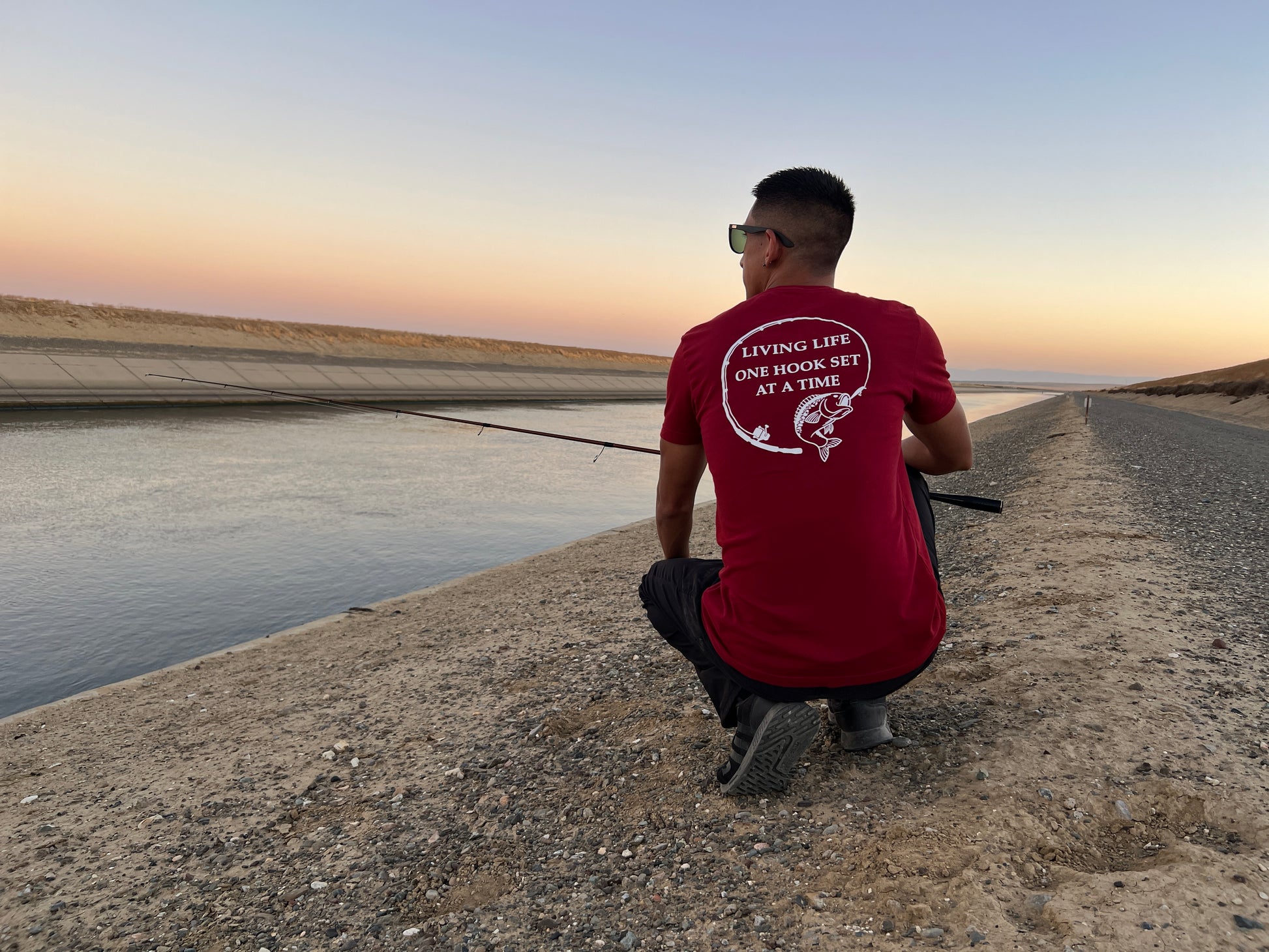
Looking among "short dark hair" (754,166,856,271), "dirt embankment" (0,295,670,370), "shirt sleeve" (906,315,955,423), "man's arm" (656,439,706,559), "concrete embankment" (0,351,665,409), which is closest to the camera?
"shirt sleeve" (906,315,955,423)

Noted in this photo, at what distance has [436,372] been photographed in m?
53.6

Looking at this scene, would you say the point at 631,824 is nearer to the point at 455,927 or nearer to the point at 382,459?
the point at 455,927

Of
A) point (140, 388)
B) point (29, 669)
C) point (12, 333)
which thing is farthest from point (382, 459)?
point (12, 333)

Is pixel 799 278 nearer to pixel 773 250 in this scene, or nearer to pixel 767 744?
pixel 773 250

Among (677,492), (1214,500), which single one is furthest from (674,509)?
(1214,500)

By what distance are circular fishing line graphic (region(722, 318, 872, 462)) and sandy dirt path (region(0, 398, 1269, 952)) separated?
1367 mm

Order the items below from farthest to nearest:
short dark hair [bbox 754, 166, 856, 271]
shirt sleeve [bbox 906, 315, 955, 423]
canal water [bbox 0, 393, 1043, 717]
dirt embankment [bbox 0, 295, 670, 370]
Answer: dirt embankment [bbox 0, 295, 670, 370] → canal water [bbox 0, 393, 1043, 717] → short dark hair [bbox 754, 166, 856, 271] → shirt sleeve [bbox 906, 315, 955, 423]

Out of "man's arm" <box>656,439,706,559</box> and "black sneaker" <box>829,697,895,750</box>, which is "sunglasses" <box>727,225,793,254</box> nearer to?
"man's arm" <box>656,439,706,559</box>

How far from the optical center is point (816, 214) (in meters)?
2.41

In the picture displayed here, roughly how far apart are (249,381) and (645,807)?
41310mm

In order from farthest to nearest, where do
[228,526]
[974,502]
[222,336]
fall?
[222,336], [228,526], [974,502]

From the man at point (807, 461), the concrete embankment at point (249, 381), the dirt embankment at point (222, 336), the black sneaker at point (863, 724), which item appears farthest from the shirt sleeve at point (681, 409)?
the dirt embankment at point (222, 336)

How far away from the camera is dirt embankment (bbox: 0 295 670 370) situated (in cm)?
4106

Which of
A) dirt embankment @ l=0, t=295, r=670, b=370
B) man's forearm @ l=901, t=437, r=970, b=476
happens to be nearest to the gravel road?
man's forearm @ l=901, t=437, r=970, b=476
